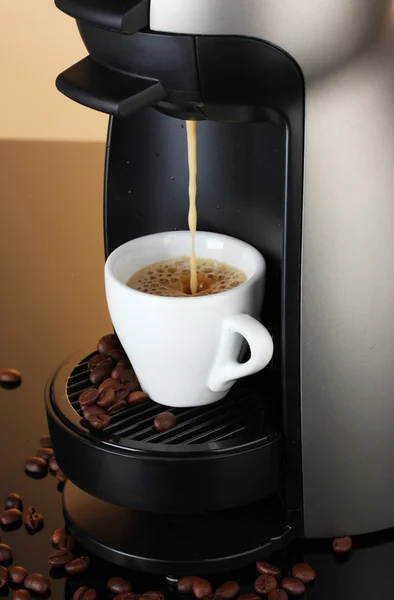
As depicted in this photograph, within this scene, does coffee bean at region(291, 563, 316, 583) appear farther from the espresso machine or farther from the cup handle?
the cup handle

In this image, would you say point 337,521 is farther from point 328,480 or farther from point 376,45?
point 376,45

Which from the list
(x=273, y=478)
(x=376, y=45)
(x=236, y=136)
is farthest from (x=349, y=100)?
(x=273, y=478)

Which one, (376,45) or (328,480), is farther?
(328,480)

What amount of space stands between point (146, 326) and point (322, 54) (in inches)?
8.4

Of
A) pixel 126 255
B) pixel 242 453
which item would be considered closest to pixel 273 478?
pixel 242 453

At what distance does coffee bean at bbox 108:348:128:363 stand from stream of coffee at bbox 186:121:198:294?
0.08 metres

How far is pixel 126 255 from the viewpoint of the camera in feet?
2.58

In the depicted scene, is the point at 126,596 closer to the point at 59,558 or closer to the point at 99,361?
the point at 59,558

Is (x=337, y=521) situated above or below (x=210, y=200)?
below

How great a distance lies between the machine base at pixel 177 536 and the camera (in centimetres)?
73

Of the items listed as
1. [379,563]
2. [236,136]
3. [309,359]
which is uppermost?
[236,136]

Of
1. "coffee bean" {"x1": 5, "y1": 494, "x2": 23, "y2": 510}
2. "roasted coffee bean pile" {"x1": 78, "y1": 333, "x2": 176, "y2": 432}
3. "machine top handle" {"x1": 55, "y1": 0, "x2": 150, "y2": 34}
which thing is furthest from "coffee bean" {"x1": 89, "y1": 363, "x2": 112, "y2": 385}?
"machine top handle" {"x1": 55, "y1": 0, "x2": 150, "y2": 34}

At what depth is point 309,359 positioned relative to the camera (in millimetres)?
706

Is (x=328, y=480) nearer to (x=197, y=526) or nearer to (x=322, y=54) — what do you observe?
(x=197, y=526)
